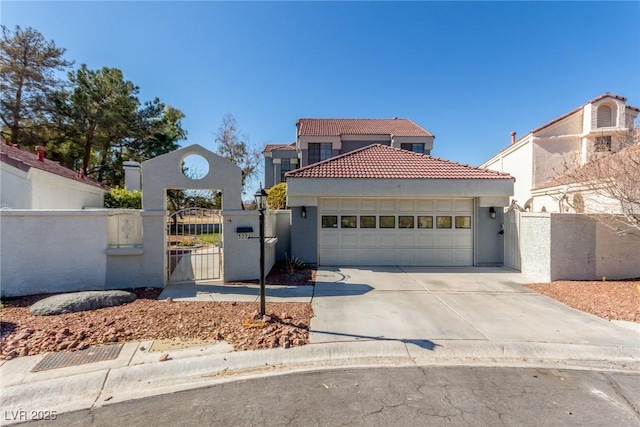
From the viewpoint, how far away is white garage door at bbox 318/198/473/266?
11.1m

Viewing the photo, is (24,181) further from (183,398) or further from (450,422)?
(450,422)

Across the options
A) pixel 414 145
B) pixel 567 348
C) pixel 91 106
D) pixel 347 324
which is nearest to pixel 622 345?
pixel 567 348

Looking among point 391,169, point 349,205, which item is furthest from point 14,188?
point 391,169

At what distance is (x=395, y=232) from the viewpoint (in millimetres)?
11156

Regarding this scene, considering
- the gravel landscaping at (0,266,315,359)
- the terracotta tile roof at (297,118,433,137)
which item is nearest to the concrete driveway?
the gravel landscaping at (0,266,315,359)

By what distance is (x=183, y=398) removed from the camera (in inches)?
137

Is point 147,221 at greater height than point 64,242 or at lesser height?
greater

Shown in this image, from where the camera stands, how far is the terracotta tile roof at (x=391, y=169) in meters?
10.8

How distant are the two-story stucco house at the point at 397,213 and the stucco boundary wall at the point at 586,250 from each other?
7.91 ft

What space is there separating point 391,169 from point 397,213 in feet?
5.89

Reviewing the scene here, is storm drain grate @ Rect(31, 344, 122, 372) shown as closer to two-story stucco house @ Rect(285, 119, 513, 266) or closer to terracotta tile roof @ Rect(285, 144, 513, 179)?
two-story stucco house @ Rect(285, 119, 513, 266)

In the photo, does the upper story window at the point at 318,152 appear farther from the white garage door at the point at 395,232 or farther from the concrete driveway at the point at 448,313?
the concrete driveway at the point at 448,313

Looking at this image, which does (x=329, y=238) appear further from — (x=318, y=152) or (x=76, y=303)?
(x=318, y=152)

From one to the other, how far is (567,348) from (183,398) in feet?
19.5
